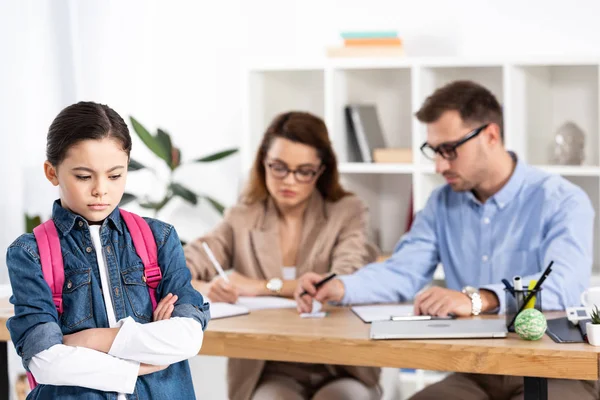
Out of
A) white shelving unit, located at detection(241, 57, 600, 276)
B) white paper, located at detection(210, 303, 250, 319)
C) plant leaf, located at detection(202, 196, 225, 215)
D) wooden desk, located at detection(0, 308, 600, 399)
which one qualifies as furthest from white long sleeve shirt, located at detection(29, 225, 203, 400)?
plant leaf, located at detection(202, 196, 225, 215)

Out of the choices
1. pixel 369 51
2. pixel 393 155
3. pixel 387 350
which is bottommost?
pixel 387 350

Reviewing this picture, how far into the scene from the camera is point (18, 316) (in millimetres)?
1651

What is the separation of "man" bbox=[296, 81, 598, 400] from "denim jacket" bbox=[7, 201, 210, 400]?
2.53ft

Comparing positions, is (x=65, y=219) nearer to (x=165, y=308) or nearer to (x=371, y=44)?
(x=165, y=308)

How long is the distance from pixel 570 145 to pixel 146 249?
249cm

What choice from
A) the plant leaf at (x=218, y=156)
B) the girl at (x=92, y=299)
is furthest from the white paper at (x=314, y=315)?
the plant leaf at (x=218, y=156)

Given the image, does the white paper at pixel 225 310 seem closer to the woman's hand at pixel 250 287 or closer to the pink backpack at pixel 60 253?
the woman's hand at pixel 250 287

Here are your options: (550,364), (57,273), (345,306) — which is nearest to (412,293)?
(345,306)

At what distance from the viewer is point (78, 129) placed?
1.66 meters

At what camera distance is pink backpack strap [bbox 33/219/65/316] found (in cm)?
167

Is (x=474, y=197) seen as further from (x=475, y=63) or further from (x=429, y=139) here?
(x=475, y=63)

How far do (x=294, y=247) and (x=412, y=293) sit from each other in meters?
0.42

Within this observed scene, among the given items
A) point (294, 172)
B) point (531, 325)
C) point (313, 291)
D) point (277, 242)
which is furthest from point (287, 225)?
point (531, 325)

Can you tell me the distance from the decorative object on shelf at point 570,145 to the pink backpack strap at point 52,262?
2.61 metres
